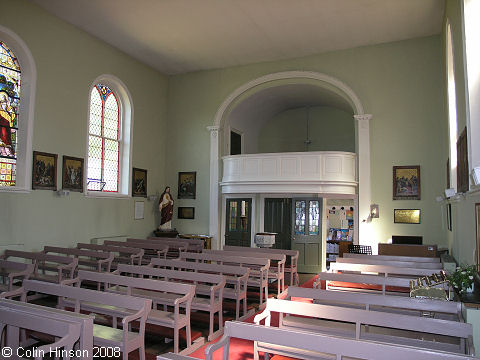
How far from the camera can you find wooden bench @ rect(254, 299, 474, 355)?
3.64 m

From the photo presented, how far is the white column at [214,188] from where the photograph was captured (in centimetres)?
1404

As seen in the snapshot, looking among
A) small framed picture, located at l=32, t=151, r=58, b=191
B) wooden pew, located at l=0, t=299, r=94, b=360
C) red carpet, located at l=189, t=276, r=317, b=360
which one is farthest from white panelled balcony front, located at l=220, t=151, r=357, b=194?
wooden pew, located at l=0, t=299, r=94, b=360

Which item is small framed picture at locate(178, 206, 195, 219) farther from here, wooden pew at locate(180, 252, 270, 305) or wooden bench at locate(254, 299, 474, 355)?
wooden bench at locate(254, 299, 474, 355)

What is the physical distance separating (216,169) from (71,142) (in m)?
5.01

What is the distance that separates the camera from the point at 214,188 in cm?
1416

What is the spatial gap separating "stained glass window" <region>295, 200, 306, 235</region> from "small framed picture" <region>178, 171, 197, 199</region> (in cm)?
375

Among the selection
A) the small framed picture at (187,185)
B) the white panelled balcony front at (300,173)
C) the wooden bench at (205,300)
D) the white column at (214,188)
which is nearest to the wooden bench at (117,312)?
the wooden bench at (205,300)

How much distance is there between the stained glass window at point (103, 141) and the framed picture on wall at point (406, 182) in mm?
8828

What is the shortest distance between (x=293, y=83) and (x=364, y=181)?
415 centimetres

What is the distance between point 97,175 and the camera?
40.8ft

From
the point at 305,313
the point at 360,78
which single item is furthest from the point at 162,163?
the point at 305,313

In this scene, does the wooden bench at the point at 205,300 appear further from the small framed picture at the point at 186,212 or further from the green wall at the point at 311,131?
the green wall at the point at 311,131

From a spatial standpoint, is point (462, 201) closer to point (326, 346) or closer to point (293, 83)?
point (326, 346)

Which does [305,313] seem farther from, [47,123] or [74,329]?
[47,123]
